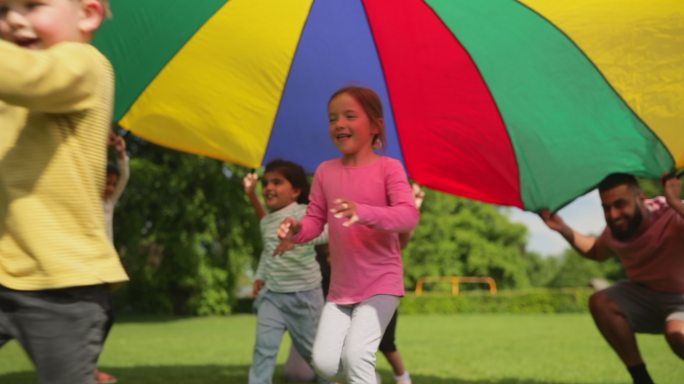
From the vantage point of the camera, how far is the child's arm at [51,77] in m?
2.19

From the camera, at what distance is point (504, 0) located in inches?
198

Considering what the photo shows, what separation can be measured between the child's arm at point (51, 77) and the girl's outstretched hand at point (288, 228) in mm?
1631

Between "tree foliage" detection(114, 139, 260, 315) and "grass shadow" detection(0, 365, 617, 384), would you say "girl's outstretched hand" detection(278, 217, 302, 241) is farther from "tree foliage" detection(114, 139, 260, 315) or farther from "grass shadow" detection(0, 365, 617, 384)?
"tree foliage" detection(114, 139, 260, 315)

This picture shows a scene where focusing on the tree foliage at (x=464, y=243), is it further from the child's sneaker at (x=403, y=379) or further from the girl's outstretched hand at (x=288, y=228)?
the girl's outstretched hand at (x=288, y=228)

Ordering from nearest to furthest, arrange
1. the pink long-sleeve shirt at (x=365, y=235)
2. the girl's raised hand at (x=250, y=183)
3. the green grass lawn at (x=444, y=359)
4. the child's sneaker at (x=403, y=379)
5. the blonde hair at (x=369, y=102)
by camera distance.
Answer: the pink long-sleeve shirt at (x=365, y=235), the blonde hair at (x=369, y=102), the girl's raised hand at (x=250, y=183), the child's sneaker at (x=403, y=379), the green grass lawn at (x=444, y=359)

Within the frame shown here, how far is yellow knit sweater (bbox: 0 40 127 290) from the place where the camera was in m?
2.38

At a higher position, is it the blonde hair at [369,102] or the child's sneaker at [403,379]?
the blonde hair at [369,102]

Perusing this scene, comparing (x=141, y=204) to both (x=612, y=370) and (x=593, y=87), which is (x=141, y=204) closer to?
Result: (x=612, y=370)

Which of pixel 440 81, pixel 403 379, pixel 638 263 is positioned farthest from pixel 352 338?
pixel 403 379

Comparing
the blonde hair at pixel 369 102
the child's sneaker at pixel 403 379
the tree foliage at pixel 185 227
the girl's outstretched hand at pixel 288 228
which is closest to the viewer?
the girl's outstretched hand at pixel 288 228

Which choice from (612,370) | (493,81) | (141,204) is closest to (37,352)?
(493,81)

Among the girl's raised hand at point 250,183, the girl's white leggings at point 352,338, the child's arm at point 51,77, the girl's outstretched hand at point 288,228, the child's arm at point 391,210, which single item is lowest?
the girl's white leggings at point 352,338

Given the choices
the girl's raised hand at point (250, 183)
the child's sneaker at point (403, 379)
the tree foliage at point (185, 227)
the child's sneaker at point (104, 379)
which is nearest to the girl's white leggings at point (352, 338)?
the girl's raised hand at point (250, 183)

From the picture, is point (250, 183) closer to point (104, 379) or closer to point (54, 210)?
point (104, 379)
